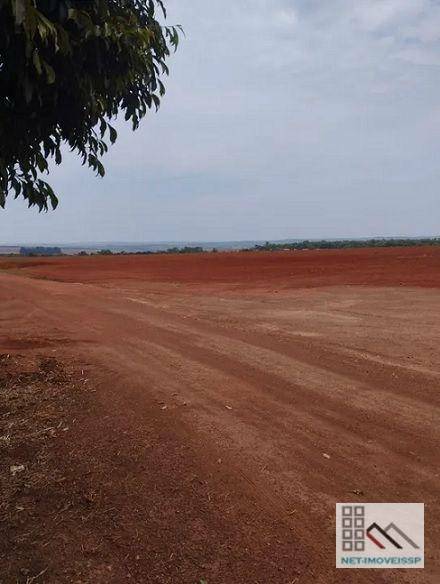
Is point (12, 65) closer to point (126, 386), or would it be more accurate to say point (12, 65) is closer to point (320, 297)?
point (126, 386)

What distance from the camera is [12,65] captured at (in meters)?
2.89

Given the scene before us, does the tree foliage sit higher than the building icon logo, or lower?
higher

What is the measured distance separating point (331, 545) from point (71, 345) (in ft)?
19.5

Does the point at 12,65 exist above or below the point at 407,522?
above

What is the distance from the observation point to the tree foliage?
276 centimetres

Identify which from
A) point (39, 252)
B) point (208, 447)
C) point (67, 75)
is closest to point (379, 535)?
point (208, 447)

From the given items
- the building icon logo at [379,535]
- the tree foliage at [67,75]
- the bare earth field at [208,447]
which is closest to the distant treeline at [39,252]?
the bare earth field at [208,447]

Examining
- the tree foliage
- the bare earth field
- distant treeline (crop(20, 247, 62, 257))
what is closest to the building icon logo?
the bare earth field

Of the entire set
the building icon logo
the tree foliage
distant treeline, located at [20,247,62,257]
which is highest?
the tree foliage

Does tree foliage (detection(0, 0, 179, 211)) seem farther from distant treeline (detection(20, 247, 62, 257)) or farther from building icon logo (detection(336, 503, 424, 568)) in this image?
distant treeline (detection(20, 247, 62, 257))

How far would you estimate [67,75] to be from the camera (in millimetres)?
3092

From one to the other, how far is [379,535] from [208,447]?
1.52m

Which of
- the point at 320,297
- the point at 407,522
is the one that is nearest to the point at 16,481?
the point at 407,522

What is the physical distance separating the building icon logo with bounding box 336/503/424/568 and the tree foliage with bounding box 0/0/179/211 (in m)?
3.08
